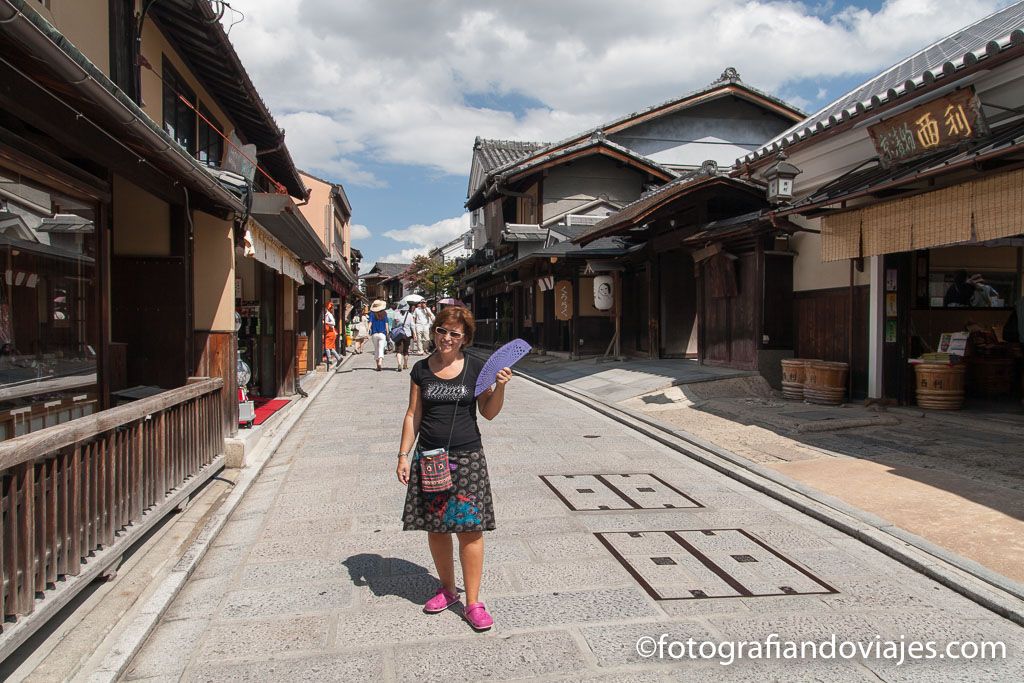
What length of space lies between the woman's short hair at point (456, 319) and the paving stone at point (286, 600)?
175cm

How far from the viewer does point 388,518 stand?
5930 mm

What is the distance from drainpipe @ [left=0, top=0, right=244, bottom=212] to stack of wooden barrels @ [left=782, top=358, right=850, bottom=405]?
9.65 meters

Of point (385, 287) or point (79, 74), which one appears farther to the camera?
point (385, 287)

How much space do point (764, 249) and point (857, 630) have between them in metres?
10.2

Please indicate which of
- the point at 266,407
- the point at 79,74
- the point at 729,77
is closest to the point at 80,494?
the point at 79,74

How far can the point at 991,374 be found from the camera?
11055 mm

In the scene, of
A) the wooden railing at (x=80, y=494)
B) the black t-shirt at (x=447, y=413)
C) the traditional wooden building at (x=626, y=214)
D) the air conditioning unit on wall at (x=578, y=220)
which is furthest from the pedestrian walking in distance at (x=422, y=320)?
the black t-shirt at (x=447, y=413)

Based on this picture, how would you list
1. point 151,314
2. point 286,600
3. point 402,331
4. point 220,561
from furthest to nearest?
point 402,331 → point 151,314 → point 220,561 → point 286,600

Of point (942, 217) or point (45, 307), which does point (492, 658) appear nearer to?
point (45, 307)

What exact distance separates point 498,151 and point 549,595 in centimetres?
3105

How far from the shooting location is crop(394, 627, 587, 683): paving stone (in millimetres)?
3342

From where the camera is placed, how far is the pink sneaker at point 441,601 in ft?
13.2

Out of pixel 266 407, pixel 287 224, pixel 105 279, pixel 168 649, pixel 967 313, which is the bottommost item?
pixel 168 649

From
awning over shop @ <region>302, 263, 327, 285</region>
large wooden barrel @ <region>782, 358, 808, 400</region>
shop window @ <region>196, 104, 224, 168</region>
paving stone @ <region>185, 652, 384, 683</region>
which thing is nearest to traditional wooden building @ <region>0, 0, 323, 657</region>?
shop window @ <region>196, 104, 224, 168</region>
